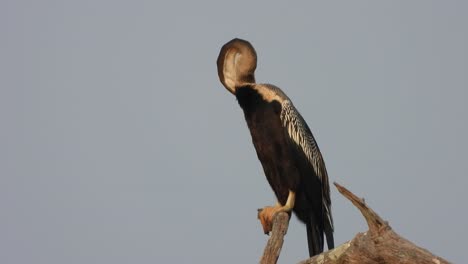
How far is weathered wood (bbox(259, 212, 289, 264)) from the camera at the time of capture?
7361 millimetres

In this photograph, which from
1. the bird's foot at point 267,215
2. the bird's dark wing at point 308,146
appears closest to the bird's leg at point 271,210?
the bird's foot at point 267,215

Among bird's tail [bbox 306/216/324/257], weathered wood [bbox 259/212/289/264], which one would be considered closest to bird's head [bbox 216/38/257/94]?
bird's tail [bbox 306/216/324/257]

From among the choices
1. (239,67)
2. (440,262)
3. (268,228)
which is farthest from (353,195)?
(239,67)

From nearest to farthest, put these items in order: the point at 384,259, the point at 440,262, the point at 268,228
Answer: the point at 440,262
the point at 384,259
the point at 268,228

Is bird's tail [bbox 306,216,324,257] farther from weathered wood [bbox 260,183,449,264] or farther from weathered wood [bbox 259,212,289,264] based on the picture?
weathered wood [bbox 260,183,449,264]

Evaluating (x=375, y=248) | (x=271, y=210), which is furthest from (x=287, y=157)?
(x=375, y=248)

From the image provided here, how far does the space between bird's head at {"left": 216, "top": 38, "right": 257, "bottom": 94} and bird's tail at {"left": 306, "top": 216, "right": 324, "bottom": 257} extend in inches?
75.2

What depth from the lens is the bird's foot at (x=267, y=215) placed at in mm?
9188

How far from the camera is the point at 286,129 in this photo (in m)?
9.85

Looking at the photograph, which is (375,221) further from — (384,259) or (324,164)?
(324,164)

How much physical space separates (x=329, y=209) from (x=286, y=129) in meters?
1.09

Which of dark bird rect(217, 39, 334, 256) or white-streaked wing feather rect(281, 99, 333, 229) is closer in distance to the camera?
dark bird rect(217, 39, 334, 256)

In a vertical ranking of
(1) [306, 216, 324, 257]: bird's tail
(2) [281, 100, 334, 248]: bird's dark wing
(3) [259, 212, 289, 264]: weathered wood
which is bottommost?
(1) [306, 216, 324, 257]: bird's tail

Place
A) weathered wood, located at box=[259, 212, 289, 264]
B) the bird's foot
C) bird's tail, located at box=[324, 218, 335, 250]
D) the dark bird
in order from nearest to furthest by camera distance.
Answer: weathered wood, located at box=[259, 212, 289, 264], the bird's foot, bird's tail, located at box=[324, 218, 335, 250], the dark bird
